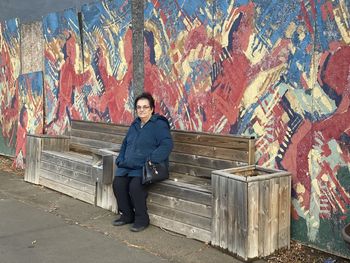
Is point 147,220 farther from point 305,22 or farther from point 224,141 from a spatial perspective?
point 305,22

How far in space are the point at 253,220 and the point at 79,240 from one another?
179cm

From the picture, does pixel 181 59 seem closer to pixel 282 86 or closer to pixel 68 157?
pixel 282 86

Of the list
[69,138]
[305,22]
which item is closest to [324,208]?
[305,22]

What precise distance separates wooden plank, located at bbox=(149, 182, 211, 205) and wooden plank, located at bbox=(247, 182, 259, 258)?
521 mm

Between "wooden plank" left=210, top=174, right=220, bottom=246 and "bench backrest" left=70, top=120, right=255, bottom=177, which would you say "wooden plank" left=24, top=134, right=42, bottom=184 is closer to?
"bench backrest" left=70, top=120, right=255, bottom=177

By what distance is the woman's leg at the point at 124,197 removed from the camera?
17.3ft

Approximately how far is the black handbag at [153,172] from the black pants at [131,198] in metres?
0.14

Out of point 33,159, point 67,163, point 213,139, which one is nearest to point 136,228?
point 213,139

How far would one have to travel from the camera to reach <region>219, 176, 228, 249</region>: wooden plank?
4367 millimetres

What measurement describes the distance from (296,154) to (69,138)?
4.16 metres

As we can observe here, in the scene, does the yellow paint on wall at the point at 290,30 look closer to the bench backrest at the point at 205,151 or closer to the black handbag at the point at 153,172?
the bench backrest at the point at 205,151

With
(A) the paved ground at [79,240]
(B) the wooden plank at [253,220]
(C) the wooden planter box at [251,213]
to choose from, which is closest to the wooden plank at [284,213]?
(C) the wooden planter box at [251,213]

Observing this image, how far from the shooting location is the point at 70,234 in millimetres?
5023

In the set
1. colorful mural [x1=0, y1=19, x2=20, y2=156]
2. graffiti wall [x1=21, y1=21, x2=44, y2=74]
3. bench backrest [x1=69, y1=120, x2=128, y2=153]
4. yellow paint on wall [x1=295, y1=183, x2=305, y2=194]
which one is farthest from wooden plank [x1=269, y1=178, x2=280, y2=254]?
colorful mural [x1=0, y1=19, x2=20, y2=156]
